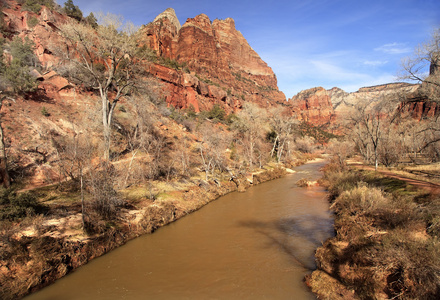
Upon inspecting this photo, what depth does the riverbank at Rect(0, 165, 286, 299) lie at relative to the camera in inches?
256

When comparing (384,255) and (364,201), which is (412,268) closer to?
(384,255)

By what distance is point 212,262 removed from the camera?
27.2 feet

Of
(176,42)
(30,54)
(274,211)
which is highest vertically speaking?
(176,42)

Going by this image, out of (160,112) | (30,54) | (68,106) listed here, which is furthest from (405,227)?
(30,54)

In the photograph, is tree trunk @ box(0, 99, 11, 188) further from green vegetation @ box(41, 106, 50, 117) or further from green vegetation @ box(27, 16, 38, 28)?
green vegetation @ box(27, 16, 38, 28)

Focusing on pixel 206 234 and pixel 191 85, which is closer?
pixel 206 234

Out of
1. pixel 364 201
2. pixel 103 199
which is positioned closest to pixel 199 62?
pixel 103 199

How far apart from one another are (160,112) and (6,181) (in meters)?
21.5

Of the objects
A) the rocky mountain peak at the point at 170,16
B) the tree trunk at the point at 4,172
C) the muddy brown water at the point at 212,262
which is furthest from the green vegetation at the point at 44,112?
the rocky mountain peak at the point at 170,16

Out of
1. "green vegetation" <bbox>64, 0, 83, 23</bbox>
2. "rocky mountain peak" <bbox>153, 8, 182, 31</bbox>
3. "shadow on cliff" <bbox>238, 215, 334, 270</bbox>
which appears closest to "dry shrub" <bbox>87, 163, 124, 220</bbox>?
"shadow on cliff" <bbox>238, 215, 334, 270</bbox>

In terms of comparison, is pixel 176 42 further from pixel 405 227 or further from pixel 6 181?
pixel 405 227

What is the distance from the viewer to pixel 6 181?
35.0 feet

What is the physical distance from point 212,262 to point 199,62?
80.1m

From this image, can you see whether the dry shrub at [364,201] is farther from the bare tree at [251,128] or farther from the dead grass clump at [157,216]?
the bare tree at [251,128]
